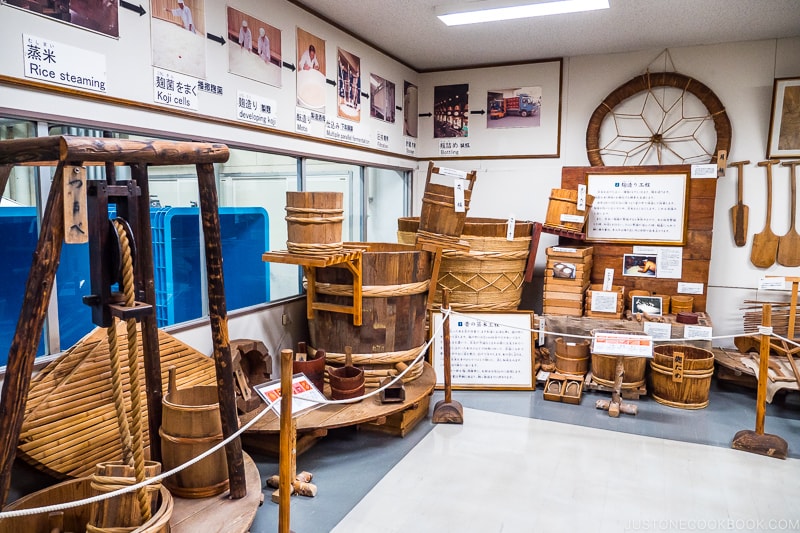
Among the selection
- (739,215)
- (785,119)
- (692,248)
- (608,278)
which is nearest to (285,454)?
(608,278)

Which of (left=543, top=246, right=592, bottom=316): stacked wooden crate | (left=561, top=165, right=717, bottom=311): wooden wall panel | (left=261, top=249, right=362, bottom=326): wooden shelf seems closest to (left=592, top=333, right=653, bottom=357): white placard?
(left=543, top=246, right=592, bottom=316): stacked wooden crate

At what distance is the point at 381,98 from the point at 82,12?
3239 mm

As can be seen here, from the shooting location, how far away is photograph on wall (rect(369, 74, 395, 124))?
541 centimetres

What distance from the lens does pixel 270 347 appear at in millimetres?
4285

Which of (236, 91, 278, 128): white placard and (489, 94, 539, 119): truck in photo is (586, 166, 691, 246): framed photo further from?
(236, 91, 278, 128): white placard

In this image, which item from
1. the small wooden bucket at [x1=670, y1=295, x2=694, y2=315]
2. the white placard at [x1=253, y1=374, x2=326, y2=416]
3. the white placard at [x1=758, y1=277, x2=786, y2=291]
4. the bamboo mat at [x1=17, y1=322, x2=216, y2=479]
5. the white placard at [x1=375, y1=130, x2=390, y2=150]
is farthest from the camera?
the white placard at [x1=375, y1=130, x2=390, y2=150]

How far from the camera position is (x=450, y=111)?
20.7 ft

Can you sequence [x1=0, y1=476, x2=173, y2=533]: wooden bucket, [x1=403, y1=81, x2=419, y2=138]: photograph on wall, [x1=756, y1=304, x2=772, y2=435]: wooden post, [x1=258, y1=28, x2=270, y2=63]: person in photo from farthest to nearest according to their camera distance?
1. [x1=403, y1=81, x2=419, y2=138]: photograph on wall
2. [x1=258, y1=28, x2=270, y2=63]: person in photo
3. [x1=756, y1=304, x2=772, y2=435]: wooden post
4. [x1=0, y1=476, x2=173, y2=533]: wooden bucket

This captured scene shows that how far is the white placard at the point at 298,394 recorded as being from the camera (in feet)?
8.90

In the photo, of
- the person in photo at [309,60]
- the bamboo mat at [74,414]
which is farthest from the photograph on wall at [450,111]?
the bamboo mat at [74,414]

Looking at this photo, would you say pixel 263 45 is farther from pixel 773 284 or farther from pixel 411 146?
pixel 773 284

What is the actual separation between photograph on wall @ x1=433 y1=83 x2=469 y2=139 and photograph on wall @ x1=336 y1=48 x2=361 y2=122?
1.46 meters

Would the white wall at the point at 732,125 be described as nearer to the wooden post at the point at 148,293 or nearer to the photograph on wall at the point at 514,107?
the photograph on wall at the point at 514,107

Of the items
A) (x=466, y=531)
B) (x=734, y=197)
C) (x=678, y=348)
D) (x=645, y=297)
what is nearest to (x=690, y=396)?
(x=678, y=348)
